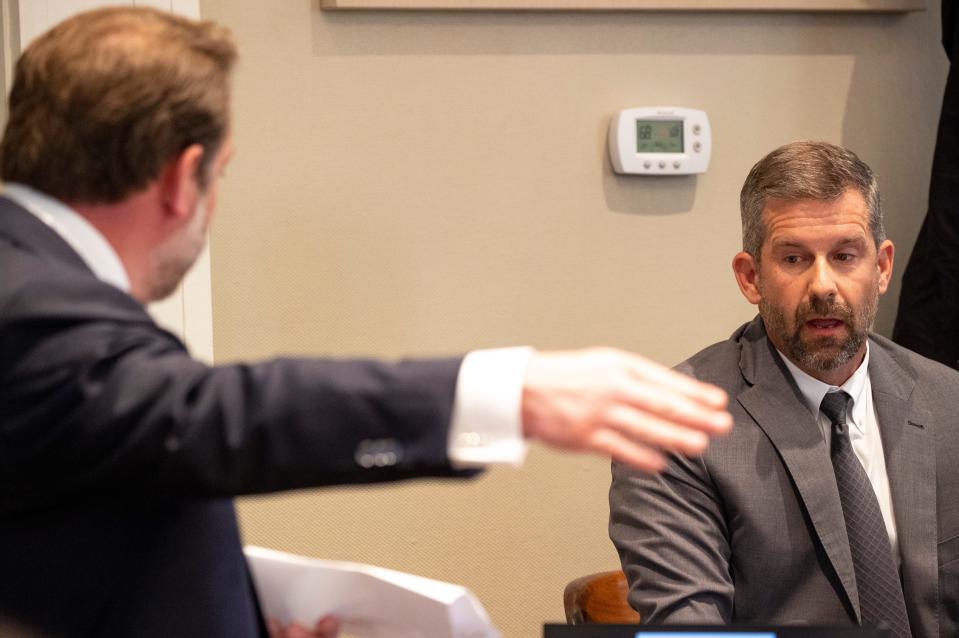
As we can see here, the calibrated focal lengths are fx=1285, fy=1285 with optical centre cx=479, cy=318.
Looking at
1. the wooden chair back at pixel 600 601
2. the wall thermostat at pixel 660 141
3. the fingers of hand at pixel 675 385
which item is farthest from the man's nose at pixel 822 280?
the fingers of hand at pixel 675 385

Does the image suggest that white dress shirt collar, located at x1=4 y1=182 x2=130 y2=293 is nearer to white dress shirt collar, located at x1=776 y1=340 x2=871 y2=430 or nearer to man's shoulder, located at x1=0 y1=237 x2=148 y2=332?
man's shoulder, located at x1=0 y1=237 x2=148 y2=332

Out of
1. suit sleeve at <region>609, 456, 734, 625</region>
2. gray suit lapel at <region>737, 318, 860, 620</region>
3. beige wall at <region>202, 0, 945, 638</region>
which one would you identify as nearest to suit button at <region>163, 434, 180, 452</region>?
suit sleeve at <region>609, 456, 734, 625</region>

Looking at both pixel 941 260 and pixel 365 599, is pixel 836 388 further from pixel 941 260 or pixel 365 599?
pixel 365 599

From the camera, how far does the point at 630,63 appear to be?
2615 mm

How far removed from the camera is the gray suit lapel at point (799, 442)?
6.01 feet

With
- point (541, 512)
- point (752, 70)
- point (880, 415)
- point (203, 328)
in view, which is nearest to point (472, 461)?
point (880, 415)

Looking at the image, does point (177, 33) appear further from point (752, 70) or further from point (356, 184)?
point (752, 70)

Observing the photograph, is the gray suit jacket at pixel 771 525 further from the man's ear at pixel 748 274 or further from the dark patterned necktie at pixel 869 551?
the man's ear at pixel 748 274

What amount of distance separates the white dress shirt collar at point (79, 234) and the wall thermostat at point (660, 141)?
1704 mm

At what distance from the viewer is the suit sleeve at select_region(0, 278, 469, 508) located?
2.74ft

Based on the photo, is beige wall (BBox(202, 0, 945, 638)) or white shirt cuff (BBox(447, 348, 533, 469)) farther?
beige wall (BBox(202, 0, 945, 638))

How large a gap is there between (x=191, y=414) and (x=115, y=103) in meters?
0.26

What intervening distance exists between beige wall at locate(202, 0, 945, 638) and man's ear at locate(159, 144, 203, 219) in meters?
1.40

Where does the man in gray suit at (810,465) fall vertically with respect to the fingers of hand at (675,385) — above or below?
below
